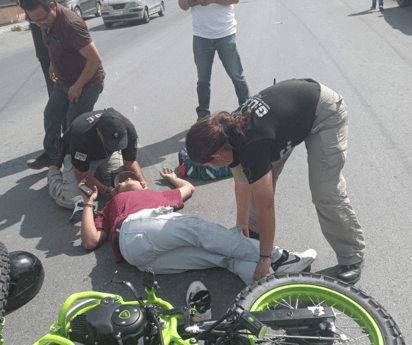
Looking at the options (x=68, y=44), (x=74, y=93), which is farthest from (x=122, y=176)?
(x=68, y=44)

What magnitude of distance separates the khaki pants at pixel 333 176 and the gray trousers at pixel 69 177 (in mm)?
2276

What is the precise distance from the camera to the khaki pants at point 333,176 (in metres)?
3.00

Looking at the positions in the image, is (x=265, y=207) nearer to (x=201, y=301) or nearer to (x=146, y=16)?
(x=201, y=301)

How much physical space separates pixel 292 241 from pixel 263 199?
1186mm

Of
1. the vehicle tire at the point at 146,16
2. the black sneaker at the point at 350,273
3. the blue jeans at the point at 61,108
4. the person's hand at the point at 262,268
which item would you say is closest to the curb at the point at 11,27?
the vehicle tire at the point at 146,16

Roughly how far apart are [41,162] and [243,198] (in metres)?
3.03

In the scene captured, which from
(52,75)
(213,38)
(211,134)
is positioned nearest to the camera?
(211,134)

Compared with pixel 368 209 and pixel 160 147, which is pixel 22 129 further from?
pixel 368 209

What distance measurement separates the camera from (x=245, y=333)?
7.29 feet

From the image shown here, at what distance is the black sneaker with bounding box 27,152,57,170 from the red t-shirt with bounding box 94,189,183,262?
68.8 inches

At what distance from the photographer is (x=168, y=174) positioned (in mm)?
4754

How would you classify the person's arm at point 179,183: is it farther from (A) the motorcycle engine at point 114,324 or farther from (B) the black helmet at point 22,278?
(A) the motorcycle engine at point 114,324

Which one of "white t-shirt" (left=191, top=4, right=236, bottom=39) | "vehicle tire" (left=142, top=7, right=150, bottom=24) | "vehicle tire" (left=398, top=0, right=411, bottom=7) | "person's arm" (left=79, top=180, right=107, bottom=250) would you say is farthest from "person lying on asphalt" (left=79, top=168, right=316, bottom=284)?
"vehicle tire" (left=142, top=7, right=150, bottom=24)

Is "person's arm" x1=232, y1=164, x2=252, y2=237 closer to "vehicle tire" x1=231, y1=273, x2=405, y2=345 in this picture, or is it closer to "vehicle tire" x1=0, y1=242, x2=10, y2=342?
"vehicle tire" x1=231, y1=273, x2=405, y2=345
